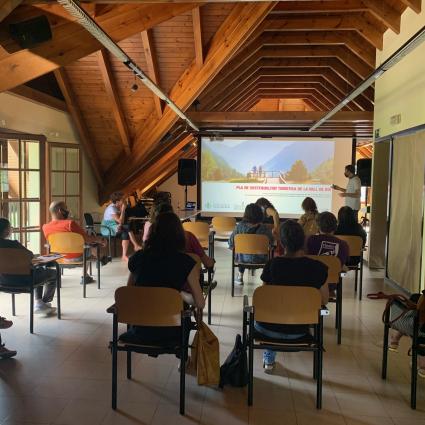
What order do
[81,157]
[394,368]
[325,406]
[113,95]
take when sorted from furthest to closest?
[81,157]
[113,95]
[394,368]
[325,406]

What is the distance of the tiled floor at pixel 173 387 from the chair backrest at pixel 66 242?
3.16ft

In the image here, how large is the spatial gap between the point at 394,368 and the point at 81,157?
7206 mm

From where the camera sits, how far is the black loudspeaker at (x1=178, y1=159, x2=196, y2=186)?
1106cm

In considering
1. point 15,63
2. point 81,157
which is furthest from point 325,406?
point 81,157

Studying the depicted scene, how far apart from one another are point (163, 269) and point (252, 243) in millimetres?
2427

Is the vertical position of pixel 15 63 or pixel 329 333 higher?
pixel 15 63

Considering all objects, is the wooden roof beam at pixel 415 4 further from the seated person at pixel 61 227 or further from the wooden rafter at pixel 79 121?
the wooden rafter at pixel 79 121

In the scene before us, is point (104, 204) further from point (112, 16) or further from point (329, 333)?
point (329, 333)

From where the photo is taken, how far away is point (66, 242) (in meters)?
5.02

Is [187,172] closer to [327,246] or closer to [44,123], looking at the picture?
[44,123]

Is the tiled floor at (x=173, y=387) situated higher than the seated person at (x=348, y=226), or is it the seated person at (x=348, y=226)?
the seated person at (x=348, y=226)

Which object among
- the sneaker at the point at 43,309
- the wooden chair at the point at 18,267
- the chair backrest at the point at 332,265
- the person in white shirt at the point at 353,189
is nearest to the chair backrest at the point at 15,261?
the wooden chair at the point at 18,267

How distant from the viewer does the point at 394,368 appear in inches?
132

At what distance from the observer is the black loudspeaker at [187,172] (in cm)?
1106
